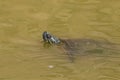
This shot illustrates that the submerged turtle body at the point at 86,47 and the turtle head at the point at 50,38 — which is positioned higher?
the turtle head at the point at 50,38

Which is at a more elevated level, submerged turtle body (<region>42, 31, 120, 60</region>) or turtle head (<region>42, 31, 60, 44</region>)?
turtle head (<region>42, 31, 60, 44</region>)

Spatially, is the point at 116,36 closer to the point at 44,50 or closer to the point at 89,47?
the point at 89,47

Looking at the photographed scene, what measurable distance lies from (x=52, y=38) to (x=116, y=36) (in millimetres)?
1003

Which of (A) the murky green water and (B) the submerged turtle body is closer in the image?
(A) the murky green water

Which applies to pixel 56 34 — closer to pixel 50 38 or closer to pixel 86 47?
pixel 50 38

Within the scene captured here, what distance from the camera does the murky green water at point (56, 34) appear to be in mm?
5742

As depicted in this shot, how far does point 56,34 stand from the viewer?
663 centimetres

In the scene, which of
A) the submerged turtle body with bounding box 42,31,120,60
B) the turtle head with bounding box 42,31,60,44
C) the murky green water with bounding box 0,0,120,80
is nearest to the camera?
the murky green water with bounding box 0,0,120,80

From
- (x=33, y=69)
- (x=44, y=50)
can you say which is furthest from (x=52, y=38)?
(x=33, y=69)

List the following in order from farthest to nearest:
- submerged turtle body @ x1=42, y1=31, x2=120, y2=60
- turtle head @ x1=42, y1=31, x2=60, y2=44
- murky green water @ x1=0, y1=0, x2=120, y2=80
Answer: turtle head @ x1=42, y1=31, x2=60, y2=44, submerged turtle body @ x1=42, y1=31, x2=120, y2=60, murky green water @ x1=0, y1=0, x2=120, y2=80

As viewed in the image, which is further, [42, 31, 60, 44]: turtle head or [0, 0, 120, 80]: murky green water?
[42, 31, 60, 44]: turtle head

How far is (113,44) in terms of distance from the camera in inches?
248

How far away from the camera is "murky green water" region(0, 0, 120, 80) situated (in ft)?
18.8

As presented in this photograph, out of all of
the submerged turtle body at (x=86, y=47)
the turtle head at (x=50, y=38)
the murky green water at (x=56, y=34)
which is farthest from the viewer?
the turtle head at (x=50, y=38)
